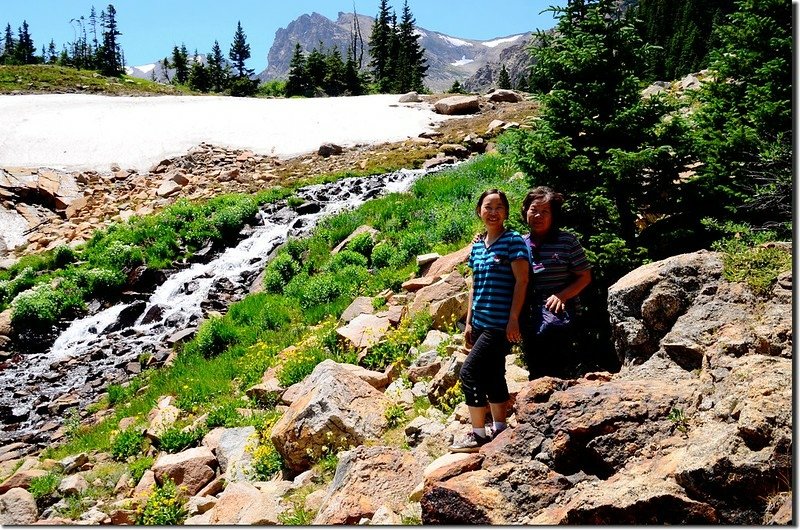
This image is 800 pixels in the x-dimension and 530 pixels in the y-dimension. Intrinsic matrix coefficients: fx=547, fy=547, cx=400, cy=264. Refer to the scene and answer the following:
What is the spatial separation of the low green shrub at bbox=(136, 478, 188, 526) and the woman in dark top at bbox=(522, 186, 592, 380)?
416 cm

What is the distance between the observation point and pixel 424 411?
6.14 metres

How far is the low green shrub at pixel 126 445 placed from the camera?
7.71 meters

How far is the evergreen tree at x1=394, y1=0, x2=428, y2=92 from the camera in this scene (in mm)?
55875

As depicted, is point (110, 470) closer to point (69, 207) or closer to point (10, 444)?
point (10, 444)

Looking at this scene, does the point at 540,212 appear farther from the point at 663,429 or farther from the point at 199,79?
the point at 199,79

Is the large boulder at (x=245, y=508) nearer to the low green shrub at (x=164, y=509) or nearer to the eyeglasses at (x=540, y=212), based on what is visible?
the low green shrub at (x=164, y=509)

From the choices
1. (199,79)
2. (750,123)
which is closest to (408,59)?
(199,79)

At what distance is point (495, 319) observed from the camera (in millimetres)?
4660

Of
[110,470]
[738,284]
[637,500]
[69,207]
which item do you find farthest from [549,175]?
[69,207]

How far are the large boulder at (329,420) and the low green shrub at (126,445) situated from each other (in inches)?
106

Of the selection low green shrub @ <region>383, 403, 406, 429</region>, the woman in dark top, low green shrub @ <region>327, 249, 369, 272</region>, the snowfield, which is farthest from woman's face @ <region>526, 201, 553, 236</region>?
the snowfield

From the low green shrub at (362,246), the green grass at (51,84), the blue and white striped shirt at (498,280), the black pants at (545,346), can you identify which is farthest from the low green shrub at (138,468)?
the green grass at (51,84)

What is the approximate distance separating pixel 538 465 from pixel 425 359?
3.47 m

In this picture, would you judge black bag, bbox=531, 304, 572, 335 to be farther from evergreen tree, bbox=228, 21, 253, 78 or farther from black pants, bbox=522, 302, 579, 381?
evergreen tree, bbox=228, 21, 253, 78
